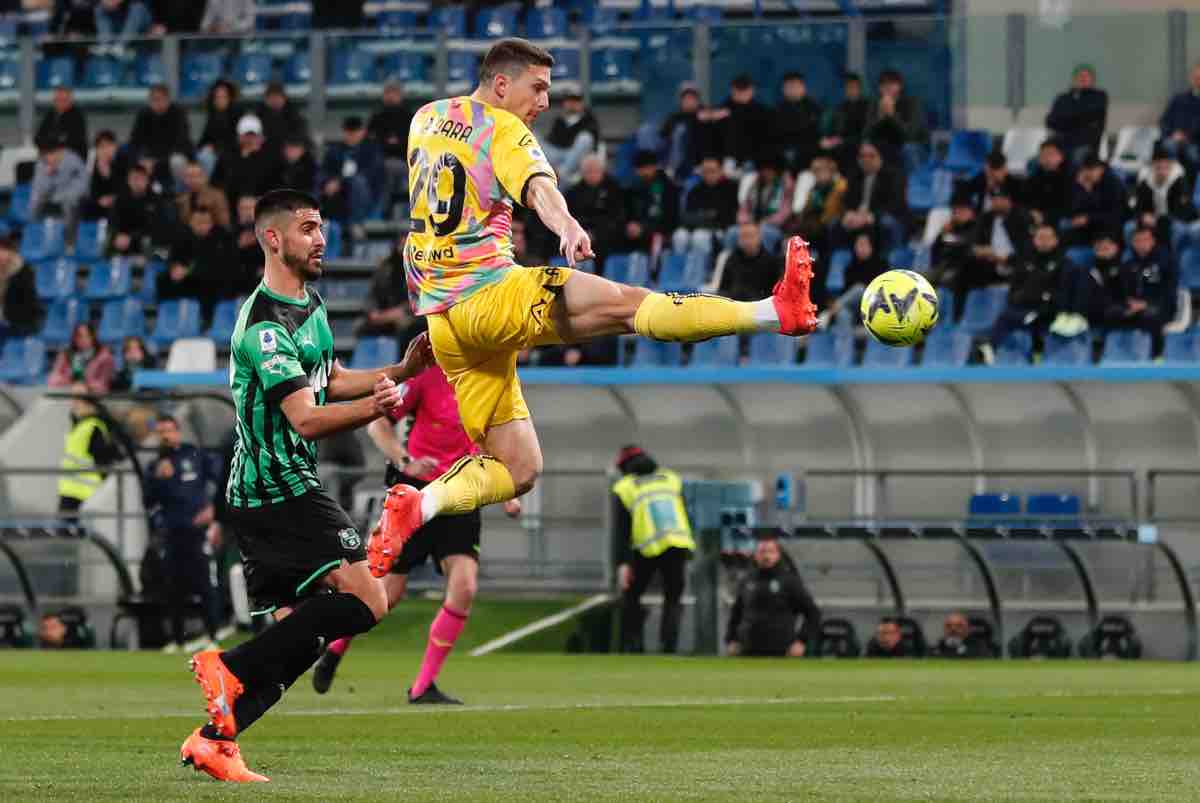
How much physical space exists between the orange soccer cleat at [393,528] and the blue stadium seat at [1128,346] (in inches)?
544

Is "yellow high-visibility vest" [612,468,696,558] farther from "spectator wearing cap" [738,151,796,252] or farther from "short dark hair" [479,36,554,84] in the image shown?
"short dark hair" [479,36,554,84]

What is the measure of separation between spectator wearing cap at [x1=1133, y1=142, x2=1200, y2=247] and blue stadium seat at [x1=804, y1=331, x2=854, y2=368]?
2.90 m

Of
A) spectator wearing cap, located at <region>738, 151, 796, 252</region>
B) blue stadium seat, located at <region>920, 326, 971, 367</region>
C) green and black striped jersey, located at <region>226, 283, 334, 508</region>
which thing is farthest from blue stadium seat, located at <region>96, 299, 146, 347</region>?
green and black striped jersey, located at <region>226, 283, 334, 508</region>

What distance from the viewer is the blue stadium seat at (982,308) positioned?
76.8ft

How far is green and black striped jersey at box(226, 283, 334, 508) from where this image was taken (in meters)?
8.84

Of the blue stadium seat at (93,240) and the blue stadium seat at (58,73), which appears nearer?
the blue stadium seat at (93,240)

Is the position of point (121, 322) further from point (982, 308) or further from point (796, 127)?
point (982, 308)

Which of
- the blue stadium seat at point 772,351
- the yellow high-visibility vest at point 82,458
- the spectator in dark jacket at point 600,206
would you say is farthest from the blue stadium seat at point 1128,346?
the yellow high-visibility vest at point 82,458

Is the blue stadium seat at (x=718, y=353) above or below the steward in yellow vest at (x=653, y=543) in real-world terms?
above

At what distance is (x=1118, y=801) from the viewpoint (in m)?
7.87

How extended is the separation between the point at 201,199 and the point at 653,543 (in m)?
8.30

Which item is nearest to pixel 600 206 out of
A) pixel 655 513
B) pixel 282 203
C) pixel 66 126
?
pixel 655 513

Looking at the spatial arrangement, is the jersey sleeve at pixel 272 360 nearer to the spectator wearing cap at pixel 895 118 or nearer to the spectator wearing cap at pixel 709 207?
the spectator wearing cap at pixel 709 207

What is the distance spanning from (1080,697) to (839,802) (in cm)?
655
